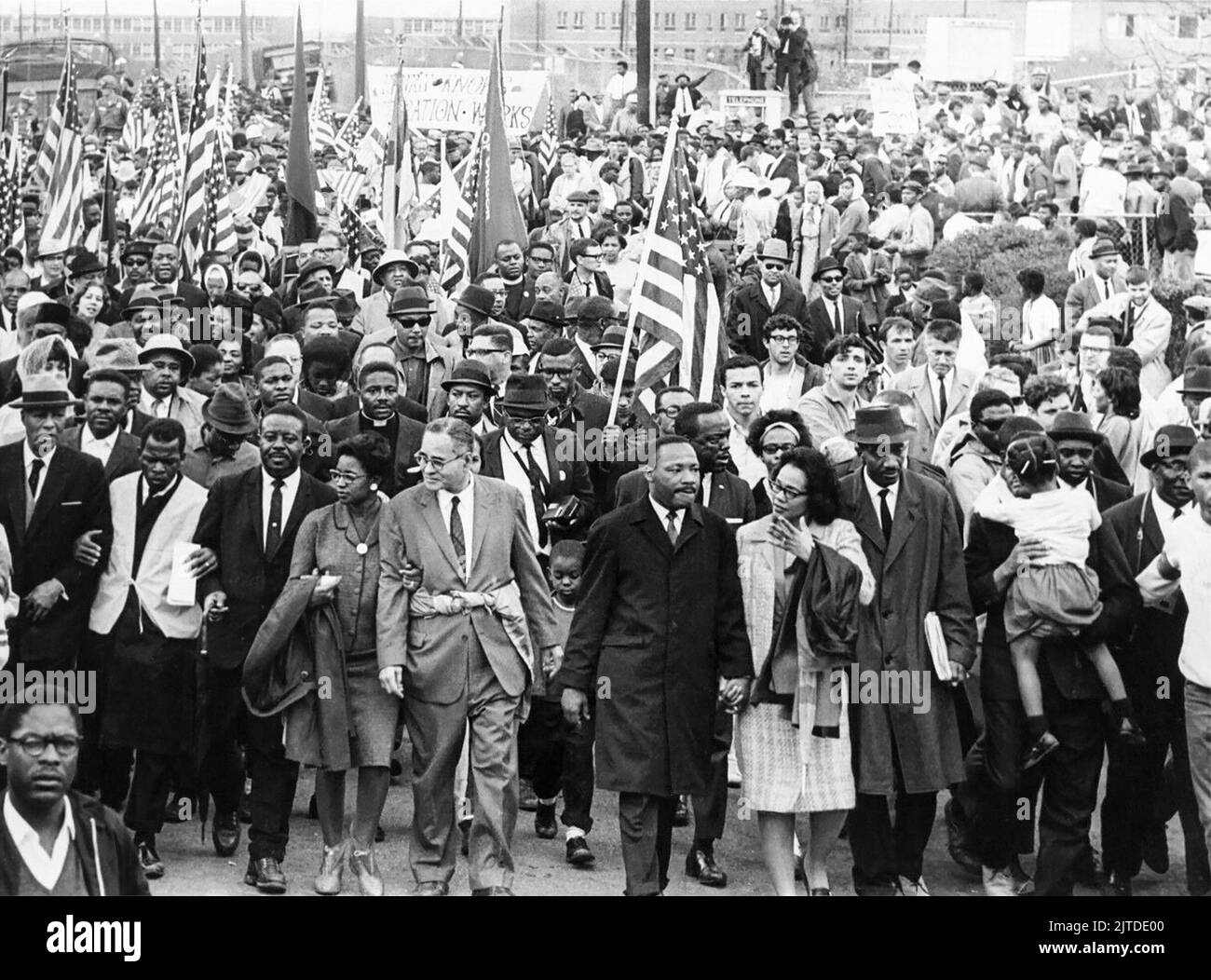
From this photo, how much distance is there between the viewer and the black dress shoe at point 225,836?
1056cm

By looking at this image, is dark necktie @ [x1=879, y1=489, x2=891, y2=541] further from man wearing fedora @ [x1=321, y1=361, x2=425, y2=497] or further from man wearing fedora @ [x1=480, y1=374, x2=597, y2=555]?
man wearing fedora @ [x1=321, y1=361, x2=425, y2=497]

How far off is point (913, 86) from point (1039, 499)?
28780mm

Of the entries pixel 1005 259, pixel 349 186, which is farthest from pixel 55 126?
pixel 1005 259

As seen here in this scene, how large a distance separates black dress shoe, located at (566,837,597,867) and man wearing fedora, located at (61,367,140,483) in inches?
110

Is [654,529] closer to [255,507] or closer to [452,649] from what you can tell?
[452,649]

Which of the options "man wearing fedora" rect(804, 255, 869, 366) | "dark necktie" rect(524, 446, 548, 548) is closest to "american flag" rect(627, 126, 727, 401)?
"dark necktie" rect(524, 446, 548, 548)

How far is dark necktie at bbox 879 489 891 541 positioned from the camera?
397 inches

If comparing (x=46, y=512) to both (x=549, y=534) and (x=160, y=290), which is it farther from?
(x=160, y=290)

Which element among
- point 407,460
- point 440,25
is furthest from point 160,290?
point 440,25

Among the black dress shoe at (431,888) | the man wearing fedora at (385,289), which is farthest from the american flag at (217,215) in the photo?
the black dress shoe at (431,888)

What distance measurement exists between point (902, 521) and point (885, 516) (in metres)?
0.08
